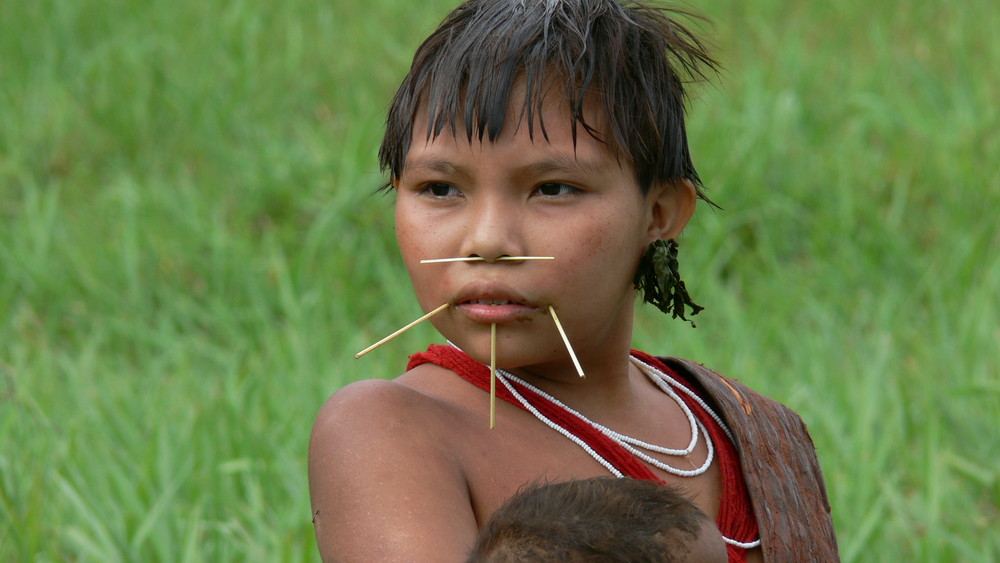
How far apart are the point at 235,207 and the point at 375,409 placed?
388 cm

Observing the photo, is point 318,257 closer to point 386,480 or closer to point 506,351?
point 506,351

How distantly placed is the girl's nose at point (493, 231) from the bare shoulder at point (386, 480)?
19 centimetres

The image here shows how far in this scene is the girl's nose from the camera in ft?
5.06

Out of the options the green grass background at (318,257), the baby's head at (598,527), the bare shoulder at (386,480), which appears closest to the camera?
the baby's head at (598,527)

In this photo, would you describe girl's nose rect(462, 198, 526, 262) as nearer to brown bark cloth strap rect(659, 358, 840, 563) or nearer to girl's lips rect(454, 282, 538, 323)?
girl's lips rect(454, 282, 538, 323)

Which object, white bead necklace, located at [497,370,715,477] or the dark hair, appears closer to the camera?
the dark hair

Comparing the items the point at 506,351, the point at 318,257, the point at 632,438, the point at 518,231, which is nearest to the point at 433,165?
the point at 518,231

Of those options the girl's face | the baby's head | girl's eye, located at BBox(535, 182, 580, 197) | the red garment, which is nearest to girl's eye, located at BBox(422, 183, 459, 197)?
the girl's face

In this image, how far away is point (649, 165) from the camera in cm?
174

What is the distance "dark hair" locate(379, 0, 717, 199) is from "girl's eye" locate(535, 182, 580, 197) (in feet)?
0.22

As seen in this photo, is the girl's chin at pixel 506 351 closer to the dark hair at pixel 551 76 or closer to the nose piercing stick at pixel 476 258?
the nose piercing stick at pixel 476 258

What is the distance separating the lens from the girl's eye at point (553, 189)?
63.7 inches

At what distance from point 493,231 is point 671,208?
0.39 metres

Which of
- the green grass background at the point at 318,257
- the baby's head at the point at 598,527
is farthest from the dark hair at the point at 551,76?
the green grass background at the point at 318,257
